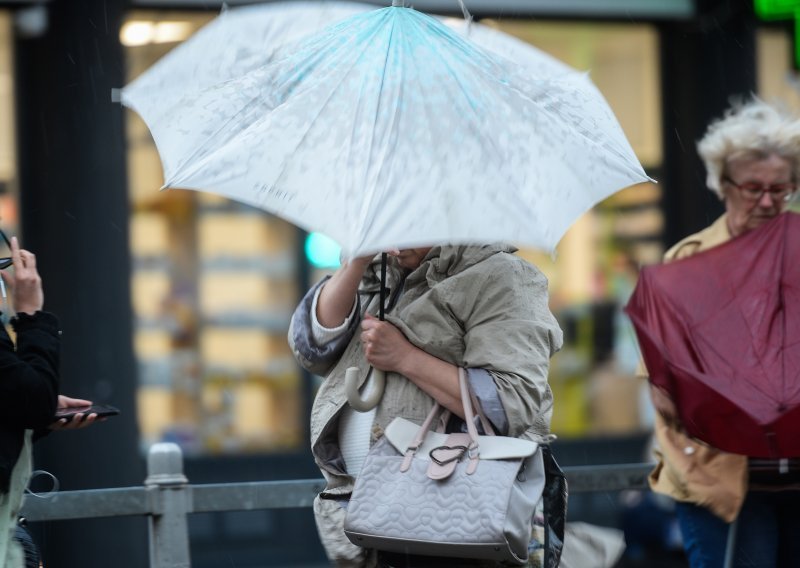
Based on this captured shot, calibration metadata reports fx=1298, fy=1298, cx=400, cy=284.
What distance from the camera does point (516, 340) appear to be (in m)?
3.36

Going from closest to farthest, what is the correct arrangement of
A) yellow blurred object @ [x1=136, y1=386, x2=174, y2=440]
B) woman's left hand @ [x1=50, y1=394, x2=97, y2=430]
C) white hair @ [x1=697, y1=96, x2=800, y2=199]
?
woman's left hand @ [x1=50, y1=394, x2=97, y2=430], white hair @ [x1=697, y1=96, x2=800, y2=199], yellow blurred object @ [x1=136, y1=386, x2=174, y2=440]

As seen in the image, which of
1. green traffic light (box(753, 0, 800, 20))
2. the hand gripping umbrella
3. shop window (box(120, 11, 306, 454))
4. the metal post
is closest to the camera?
the hand gripping umbrella

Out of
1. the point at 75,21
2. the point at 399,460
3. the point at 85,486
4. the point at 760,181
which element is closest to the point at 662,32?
the point at 75,21

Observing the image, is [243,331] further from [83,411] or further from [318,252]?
[83,411]

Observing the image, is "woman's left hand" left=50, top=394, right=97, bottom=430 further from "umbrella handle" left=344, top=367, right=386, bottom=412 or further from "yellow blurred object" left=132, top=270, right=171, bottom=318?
"yellow blurred object" left=132, top=270, right=171, bottom=318

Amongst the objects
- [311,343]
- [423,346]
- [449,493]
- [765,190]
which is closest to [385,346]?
[423,346]

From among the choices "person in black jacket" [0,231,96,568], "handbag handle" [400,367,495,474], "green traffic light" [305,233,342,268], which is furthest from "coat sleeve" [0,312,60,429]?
"green traffic light" [305,233,342,268]

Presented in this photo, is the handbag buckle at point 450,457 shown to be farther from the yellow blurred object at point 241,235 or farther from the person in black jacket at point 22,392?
the yellow blurred object at point 241,235

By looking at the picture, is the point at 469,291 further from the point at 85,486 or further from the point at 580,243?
the point at 580,243

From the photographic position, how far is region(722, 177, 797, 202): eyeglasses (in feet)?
14.4

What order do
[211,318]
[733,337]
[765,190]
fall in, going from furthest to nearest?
1. [211,318]
2. [765,190]
3. [733,337]

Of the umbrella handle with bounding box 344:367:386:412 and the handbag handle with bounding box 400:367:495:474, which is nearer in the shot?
the handbag handle with bounding box 400:367:495:474

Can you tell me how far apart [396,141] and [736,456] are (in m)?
1.71

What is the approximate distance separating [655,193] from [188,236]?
12.7ft
